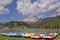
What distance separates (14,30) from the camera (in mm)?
4547

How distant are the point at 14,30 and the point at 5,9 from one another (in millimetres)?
605

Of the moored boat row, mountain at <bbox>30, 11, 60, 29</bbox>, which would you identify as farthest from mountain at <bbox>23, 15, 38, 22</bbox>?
the moored boat row

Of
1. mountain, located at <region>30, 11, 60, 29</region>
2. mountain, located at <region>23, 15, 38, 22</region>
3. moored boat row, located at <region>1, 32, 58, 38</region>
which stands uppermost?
mountain, located at <region>23, 15, 38, 22</region>

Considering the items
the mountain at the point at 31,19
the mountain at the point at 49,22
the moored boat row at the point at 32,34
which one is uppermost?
the mountain at the point at 31,19

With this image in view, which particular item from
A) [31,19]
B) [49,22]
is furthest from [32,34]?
[49,22]

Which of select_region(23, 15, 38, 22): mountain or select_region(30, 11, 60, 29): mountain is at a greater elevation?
select_region(23, 15, 38, 22): mountain

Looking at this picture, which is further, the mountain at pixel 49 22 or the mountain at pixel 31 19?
the mountain at pixel 31 19

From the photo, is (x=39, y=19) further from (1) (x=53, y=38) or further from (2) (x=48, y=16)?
(1) (x=53, y=38)

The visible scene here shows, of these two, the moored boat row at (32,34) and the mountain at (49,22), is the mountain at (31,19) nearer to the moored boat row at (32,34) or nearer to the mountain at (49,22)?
the mountain at (49,22)

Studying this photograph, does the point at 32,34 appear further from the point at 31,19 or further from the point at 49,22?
the point at 49,22

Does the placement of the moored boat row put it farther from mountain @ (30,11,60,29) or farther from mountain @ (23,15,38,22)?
mountain @ (23,15,38,22)

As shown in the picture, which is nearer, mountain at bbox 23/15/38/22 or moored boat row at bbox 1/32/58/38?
moored boat row at bbox 1/32/58/38

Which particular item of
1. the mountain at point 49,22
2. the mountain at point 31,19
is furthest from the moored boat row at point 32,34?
the mountain at point 31,19

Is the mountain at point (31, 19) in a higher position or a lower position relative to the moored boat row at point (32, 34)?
higher
